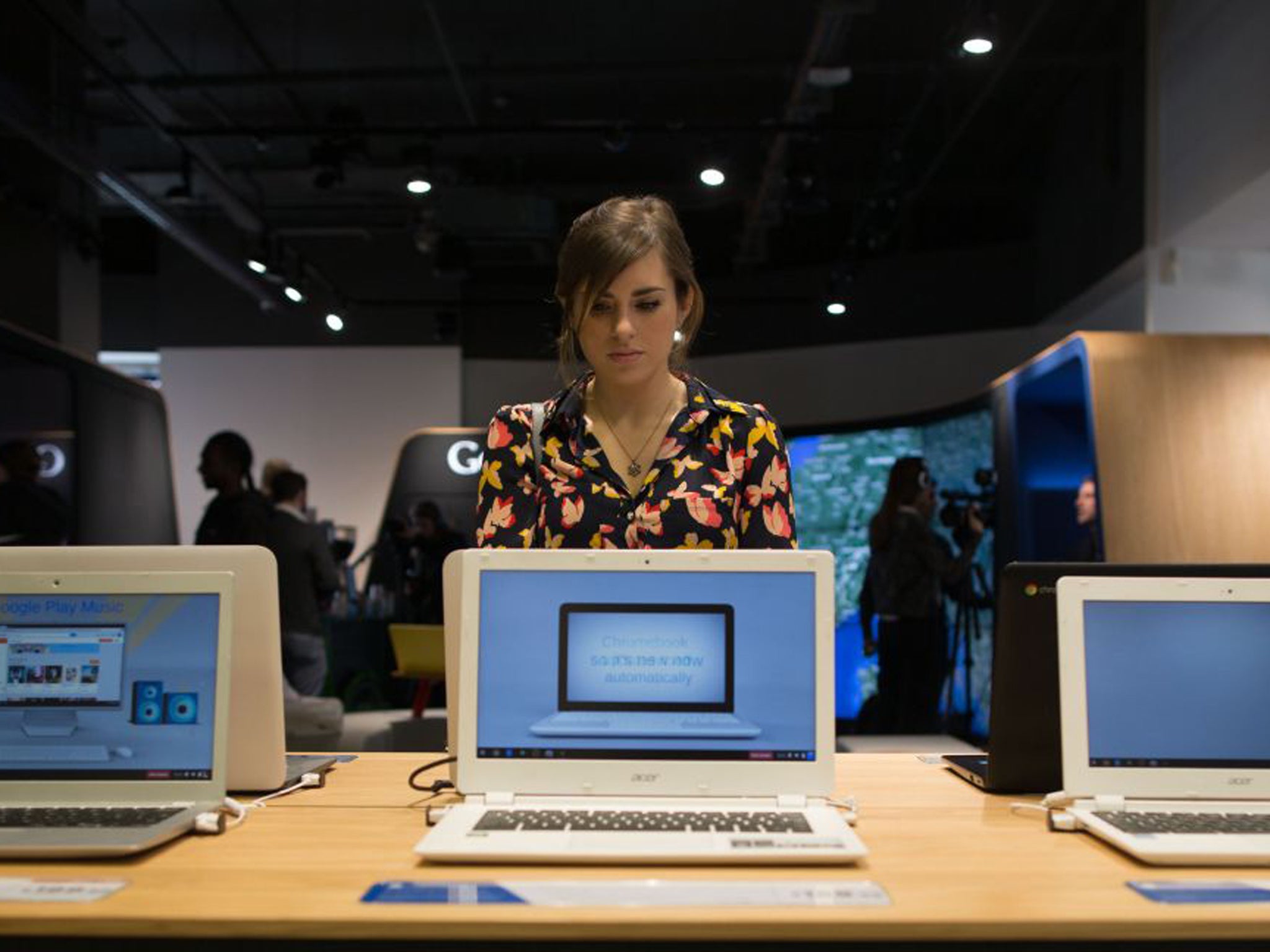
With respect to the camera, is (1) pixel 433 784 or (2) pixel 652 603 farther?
(1) pixel 433 784

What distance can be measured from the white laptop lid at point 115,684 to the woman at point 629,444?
496 millimetres

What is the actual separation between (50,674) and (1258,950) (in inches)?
57.7

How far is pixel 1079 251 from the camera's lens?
7.46 meters

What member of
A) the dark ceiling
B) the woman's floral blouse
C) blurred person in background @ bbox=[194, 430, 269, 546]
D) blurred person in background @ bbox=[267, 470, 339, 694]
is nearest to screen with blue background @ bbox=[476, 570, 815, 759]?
the woman's floral blouse

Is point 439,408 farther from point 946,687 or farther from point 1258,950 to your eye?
point 1258,950

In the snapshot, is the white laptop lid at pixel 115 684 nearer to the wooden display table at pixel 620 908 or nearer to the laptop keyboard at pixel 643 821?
the wooden display table at pixel 620 908

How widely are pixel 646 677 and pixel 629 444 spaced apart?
0.64 meters

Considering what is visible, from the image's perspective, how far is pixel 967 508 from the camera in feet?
21.0

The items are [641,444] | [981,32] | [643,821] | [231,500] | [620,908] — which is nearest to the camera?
[620,908]

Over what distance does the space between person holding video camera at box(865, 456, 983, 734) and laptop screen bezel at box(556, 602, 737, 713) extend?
4899mm

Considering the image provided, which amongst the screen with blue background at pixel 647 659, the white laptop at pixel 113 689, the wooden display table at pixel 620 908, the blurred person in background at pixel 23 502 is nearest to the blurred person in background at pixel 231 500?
the blurred person in background at pixel 23 502

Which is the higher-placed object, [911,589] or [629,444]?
[629,444]

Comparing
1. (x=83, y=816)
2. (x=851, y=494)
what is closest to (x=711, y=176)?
(x=851, y=494)

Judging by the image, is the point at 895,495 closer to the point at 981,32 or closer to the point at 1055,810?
the point at 981,32
